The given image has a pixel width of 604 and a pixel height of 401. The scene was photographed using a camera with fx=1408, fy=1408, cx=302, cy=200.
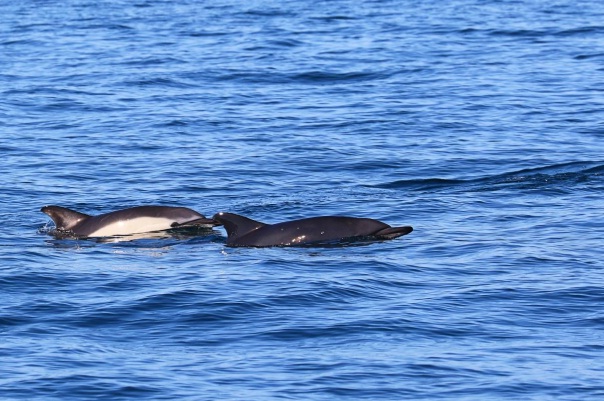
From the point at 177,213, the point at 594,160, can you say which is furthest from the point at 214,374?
the point at 594,160

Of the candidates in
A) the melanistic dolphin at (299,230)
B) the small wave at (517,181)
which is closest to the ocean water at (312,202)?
the small wave at (517,181)

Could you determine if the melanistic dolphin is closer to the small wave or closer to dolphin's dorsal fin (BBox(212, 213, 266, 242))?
dolphin's dorsal fin (BBox(212, 213, 266, 242))

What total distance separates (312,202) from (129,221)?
390cm

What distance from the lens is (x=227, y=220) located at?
2030 cm

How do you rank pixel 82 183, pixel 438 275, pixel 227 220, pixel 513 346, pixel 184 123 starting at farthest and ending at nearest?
pixel 184 123, pixel 82 183, pixel 227 220, pixel 438 275, pixel 513 346

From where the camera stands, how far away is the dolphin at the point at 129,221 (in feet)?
69.9

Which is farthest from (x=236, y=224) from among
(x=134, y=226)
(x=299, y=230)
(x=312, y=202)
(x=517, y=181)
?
(x=517, y=181)

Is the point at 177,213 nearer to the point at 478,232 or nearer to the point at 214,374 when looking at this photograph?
the point at 478,232

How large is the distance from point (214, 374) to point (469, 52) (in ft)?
98.6

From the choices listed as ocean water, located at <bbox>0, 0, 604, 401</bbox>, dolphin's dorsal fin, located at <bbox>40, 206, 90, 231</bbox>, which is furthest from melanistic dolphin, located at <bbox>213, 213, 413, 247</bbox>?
dolphin's dorsal fin, located at <bbox>40, 206, 90, 231</bbox>

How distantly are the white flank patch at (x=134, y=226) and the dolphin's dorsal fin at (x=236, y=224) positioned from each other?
1229 millimetres

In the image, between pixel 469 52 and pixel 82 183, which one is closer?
pixel 82 183

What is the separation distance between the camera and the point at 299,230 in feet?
66.8

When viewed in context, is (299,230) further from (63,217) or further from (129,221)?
(63,217)
